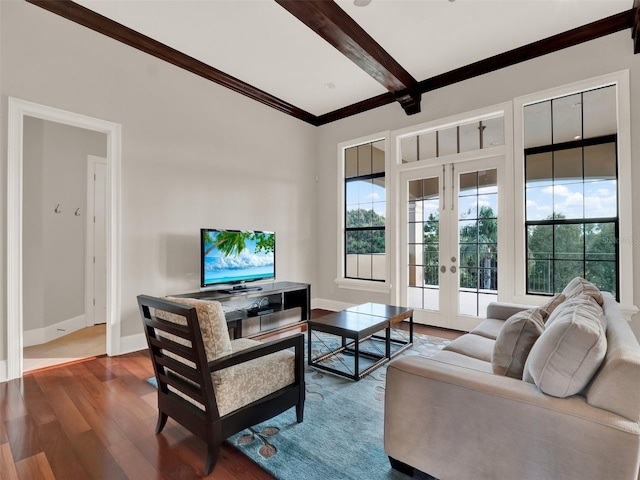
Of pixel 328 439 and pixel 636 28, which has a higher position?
pixel 636 28

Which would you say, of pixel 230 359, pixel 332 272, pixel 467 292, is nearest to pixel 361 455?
pixel 230 359

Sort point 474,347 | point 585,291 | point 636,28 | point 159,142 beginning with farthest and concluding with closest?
point 159,142 → point 636,28 → point 474,347 → point 585,291

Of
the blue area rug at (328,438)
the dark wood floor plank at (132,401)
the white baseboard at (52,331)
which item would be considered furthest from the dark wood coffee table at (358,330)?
the white baseboard at (52,331)

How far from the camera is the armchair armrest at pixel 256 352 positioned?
1.69m

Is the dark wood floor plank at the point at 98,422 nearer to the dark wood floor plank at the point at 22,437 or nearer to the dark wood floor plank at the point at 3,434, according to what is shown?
the dark wood floor plank at the point at 22,437

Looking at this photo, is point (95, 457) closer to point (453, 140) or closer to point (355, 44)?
point (355, 44)

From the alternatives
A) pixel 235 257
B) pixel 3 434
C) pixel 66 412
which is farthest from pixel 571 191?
pixel 3 434

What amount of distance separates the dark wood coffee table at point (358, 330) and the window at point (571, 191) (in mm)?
1800

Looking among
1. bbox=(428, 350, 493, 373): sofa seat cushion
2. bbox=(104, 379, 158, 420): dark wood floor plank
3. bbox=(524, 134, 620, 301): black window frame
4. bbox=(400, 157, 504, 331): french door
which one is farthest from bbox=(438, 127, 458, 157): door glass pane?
bbox=(104, 379, 158, 420): dark wood floor plank

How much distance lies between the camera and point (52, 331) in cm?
402

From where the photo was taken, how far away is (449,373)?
148 cm

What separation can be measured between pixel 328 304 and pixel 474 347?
3578mm

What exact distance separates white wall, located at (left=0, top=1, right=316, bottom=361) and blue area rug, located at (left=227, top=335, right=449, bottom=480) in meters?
2.28

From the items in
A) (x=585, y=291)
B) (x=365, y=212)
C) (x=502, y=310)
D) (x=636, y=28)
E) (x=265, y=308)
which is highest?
(x=636, y=28)
